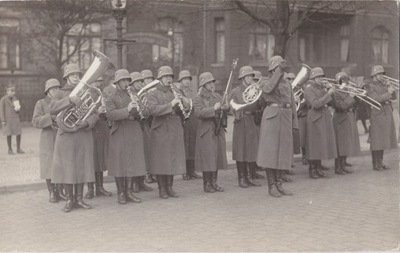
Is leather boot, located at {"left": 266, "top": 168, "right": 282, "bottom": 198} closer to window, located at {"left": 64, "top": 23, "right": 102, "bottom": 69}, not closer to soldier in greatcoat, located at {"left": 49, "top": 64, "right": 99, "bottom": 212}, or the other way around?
soldier in greatcoat, located at {"left": 49, "top": 64, "right": 99, "bottom": 212}

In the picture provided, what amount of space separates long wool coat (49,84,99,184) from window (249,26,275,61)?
21.2m

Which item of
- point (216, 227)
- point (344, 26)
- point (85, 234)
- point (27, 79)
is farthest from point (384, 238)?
point (344, 26)

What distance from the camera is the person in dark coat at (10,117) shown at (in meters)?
15.5

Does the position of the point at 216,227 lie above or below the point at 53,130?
below

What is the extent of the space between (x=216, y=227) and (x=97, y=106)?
256 centimetres

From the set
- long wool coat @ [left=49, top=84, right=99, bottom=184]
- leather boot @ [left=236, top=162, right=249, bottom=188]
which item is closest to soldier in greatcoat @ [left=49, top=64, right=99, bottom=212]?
long wool coat @ [left=49, top=84, right=99, bottom=184]

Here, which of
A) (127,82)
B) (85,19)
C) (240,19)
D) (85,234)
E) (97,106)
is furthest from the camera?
(240,19)

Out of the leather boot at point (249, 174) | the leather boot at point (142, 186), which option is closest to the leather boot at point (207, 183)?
the leather boot at point (249, 174)

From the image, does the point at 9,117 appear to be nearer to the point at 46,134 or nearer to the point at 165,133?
the point at 46,134

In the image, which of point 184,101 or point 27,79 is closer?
point 184,101

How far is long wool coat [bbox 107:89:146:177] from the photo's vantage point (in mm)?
9172

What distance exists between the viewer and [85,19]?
71.0ft

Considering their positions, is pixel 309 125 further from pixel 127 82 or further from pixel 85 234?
pixel 85 234

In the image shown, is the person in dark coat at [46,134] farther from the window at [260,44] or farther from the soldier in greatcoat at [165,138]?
the window at [260,44]
